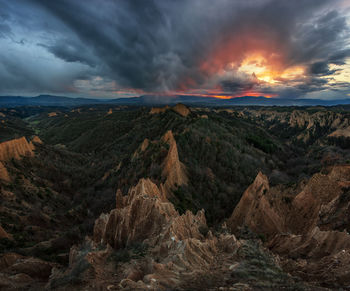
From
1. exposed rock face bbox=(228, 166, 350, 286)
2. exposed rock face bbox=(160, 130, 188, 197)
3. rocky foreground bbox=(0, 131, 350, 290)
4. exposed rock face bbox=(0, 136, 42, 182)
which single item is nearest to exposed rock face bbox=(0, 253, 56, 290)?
rocky foreground bbox=(0, 131, 350, 290)

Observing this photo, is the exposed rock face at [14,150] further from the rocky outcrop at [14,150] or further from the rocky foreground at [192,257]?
the rocky foreground at [192,257]

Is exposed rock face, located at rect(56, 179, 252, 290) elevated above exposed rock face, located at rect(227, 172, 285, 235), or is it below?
above

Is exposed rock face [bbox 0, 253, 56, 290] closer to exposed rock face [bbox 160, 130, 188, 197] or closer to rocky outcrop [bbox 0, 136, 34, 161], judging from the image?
exposed rock face [bbox 160, 130, 188, 197]

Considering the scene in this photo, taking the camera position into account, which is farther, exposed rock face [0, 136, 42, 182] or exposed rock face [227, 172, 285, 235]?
exposed rock face [0, 136, 42, 182]

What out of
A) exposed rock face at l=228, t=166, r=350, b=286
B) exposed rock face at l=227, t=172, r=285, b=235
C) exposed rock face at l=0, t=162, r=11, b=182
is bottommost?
exposed rock face at l=0, t=162, r=11, b=182

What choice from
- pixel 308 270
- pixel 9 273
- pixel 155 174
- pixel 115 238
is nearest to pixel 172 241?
pixel 115 238

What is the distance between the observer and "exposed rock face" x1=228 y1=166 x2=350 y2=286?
12.8 m

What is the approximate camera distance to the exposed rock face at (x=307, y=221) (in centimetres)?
1277

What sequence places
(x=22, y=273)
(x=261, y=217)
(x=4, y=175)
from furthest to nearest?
1. (x=4, y=175)
2. (x=261, y=217)
3. (x=22, y=273)

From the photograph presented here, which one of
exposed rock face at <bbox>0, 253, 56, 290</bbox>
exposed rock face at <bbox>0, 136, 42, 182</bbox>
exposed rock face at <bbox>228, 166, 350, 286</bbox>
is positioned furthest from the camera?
exposed rock face at <bbox>0, 136, 42, 182</bbox>

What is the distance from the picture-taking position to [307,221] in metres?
23.4

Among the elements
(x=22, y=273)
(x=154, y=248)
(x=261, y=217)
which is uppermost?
(x=154, y=248)

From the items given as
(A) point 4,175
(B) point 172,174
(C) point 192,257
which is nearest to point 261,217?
(B) point 172,174

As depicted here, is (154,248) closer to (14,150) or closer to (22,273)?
(22,273)
